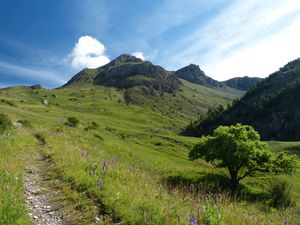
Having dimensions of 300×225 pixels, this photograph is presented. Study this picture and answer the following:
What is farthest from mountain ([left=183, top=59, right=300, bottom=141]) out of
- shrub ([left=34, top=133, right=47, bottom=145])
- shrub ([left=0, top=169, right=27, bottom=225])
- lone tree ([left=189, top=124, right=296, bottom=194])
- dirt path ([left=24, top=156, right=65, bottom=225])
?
shrub ([left=0, top=169, right=27, bottom=225])

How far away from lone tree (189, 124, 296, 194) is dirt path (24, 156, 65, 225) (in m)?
21.0

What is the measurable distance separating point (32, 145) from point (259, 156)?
2112 cm

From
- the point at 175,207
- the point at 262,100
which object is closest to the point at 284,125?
the point at 262,100

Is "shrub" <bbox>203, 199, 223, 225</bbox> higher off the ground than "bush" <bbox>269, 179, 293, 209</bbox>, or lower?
higher

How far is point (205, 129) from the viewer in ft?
634

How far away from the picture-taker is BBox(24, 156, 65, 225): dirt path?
9.09 m

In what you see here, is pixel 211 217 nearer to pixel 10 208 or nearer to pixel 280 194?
pixel 10 208

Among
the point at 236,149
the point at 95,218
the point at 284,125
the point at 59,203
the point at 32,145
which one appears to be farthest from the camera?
the point at 284,125

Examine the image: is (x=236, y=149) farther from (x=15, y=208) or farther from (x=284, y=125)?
(x=284, y=125)

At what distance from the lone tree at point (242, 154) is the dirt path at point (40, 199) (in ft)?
69.1

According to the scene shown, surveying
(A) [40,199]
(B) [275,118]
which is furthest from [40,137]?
(B) [275,118]

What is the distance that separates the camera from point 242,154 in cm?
3183

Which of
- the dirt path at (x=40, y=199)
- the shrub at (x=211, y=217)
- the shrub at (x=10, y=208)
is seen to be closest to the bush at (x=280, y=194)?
the dirt path at (x=40, y=199)

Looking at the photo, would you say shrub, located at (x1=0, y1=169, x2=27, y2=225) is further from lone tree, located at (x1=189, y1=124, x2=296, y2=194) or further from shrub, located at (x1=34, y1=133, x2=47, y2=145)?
lone tree, located at (x1=189, y1=124, x2=296, y2=194)
